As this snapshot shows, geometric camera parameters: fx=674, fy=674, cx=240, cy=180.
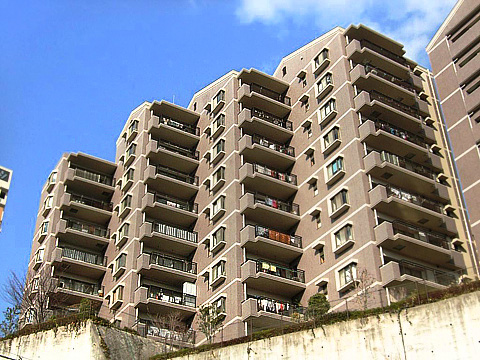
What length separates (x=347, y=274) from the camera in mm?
49625

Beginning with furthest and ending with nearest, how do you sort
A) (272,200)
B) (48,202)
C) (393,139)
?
1. (48,202)
2. (272,200)
3. (393,139)

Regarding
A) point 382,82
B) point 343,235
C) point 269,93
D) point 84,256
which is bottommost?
point 343,235

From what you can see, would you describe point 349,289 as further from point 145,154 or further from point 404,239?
point 145,154

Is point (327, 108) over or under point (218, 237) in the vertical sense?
over

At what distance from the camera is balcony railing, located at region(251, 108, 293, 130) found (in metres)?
65.6

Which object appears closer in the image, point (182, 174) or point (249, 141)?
point (249, 141)

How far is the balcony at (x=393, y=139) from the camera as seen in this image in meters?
54.4

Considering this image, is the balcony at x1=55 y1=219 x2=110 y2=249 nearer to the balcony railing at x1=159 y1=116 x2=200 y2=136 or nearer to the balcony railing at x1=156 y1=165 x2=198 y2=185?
the balcony railing at x1=156 y1=165 x2=198 y2=185

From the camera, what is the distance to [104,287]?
67812 millimetres

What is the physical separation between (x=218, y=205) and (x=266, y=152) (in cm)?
658

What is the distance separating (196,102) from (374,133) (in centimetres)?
2704

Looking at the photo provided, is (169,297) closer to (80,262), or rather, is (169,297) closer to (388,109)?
(80,262)

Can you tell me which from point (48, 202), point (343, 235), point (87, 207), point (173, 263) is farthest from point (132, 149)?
point (343, 235)

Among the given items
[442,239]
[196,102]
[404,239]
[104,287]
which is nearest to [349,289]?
[404,239]
